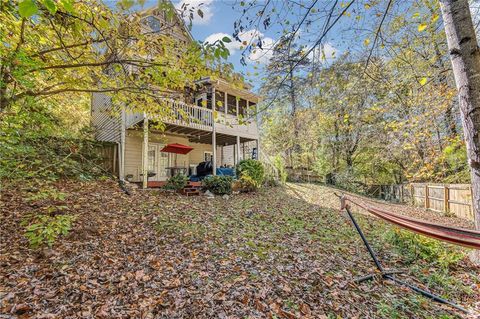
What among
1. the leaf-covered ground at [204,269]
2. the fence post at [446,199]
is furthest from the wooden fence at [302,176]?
the leaf-covered ground at [204,269]

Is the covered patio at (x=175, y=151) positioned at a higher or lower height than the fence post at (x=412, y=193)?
higher

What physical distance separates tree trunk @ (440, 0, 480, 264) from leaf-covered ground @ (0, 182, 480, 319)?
2.16m

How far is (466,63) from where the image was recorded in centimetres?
233

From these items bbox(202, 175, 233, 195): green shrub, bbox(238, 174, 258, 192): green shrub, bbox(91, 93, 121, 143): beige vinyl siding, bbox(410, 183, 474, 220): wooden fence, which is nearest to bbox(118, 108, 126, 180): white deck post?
bbox(91, 93, 121, 143): beige vinyl siding

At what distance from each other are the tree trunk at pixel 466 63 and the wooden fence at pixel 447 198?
8.53m

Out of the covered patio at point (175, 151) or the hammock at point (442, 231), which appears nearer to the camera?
the hammock at point (442, 231)

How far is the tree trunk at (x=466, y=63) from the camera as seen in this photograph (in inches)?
90.3

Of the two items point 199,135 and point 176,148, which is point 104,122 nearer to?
point 176,148

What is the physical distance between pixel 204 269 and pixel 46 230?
267cm

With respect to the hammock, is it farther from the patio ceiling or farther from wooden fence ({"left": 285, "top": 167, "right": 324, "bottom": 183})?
wooden fence ({"left": 285, "top": 167, "right": 324, "bottom": 183})

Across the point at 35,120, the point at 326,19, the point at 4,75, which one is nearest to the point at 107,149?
the point at 35,120

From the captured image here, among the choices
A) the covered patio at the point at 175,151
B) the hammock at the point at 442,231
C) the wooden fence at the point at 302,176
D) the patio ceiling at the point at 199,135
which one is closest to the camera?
the hammock at the point at 442,231

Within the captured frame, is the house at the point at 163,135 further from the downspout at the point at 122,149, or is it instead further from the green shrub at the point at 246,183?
the green shrub at the point at 246,183

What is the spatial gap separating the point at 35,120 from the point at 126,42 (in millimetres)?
3483
